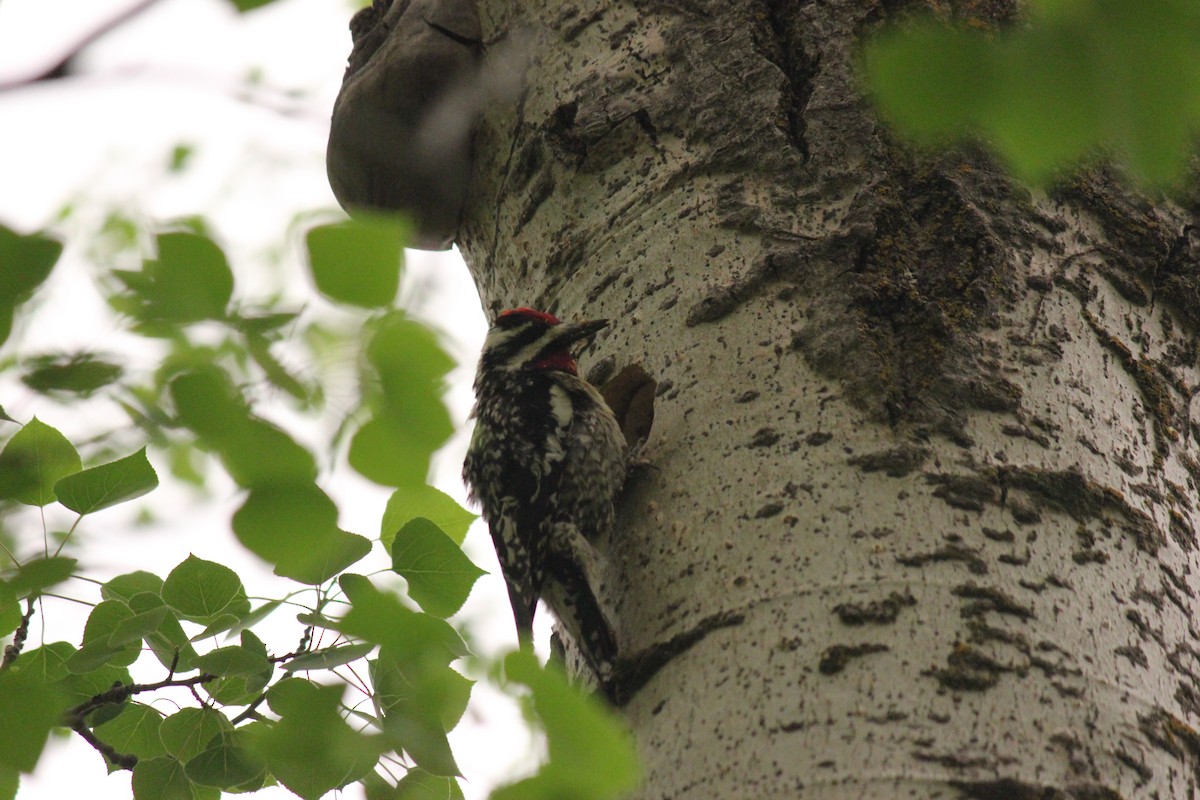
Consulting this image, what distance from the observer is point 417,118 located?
3.00m

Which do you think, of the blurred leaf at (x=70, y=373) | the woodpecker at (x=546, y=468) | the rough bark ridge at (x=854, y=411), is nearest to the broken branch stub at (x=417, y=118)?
the rough bark ridge at (x=854, y=411)

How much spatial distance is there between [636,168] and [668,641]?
3.71 ft

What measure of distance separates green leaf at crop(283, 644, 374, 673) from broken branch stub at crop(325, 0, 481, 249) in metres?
1.30

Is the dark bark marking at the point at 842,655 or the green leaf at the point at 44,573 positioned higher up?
the dark bark marking at the point at 842,655

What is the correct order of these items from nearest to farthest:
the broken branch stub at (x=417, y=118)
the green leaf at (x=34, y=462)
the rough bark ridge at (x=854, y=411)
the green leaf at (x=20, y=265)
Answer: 1. the green leaf at (x=20, y=265)
2. the rough bark ridge at (x=854, y=411)
3. the green leaf at (x=34, y=462)
4. the broken branch stub at (x=417, y=118)

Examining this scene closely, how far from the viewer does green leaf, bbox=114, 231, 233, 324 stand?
1.19 m

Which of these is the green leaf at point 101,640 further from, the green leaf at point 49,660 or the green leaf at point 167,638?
the green leaf at point 49,660

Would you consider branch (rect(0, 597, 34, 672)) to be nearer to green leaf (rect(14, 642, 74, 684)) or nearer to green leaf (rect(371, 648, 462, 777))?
green leaf (rect(14, 642, 74, 684))

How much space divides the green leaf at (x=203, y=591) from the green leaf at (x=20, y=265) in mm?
792

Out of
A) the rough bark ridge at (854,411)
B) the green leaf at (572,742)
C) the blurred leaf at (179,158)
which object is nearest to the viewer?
the green leaf at (572,742)

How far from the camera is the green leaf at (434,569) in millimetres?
1843

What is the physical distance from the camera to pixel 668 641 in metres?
1.78

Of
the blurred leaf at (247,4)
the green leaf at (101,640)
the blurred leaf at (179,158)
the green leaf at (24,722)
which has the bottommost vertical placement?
the blurred leaf at (179,158)

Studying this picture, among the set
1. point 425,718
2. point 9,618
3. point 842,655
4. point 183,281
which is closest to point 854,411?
point 842,655
